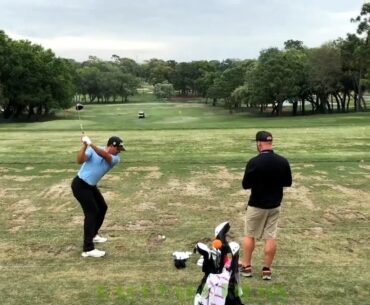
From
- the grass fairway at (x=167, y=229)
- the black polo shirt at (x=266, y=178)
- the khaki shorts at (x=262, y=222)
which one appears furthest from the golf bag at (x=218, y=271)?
the khaki shorts at (x=262, y=222)

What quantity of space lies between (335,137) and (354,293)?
17296mm

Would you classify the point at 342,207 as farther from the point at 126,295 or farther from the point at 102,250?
the point at 126,295

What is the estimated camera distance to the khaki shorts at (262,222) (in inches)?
225

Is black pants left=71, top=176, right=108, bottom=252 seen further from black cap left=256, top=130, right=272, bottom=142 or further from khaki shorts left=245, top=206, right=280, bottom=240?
black cap left=256, top=130, right=272, bottom=142

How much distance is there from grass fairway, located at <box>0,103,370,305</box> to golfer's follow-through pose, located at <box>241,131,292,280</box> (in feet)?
1.00

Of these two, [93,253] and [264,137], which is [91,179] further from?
[264,137]

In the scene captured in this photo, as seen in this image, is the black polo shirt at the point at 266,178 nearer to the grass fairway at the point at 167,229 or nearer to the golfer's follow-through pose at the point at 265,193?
the golfer's follow-through pose at the point at 265,193

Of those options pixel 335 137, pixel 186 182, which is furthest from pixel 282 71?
pixel 186 182

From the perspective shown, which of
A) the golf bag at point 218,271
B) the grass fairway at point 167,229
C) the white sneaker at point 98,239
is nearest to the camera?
the golf bag at point 218,271

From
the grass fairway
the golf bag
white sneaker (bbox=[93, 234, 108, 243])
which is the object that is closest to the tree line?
the grass fairway

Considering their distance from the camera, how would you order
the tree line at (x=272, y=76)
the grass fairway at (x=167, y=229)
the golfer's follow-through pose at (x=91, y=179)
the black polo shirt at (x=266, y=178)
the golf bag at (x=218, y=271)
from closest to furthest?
the golf bag at (x=218, y=271), the grass fairway at (x=167, y=229), the black polo shirt at (x=266, y=178), the golfer's follow-through pose at (x=91, y=179), the tree line at (x=272, y=76)

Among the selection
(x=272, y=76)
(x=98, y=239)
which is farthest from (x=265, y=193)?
(x=272, y=76)

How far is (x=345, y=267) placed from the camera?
6035 millimetres

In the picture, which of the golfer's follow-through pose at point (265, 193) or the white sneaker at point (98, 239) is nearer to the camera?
the golfer's follow-through pose at point (265, 193)
